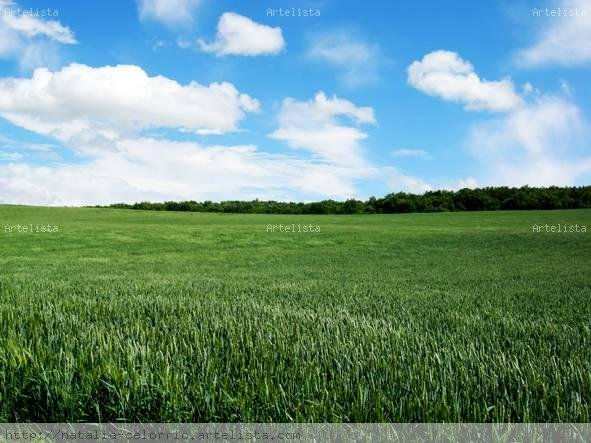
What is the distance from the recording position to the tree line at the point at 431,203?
364 ft

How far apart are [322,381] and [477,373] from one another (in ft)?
4.38

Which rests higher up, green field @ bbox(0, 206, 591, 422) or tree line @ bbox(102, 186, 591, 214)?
tree line @ bbox(102, 186, 591, 214)

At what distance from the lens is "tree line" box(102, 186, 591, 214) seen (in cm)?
11094

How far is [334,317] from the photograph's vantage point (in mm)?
6746

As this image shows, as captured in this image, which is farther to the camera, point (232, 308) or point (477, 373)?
point (232, 308)

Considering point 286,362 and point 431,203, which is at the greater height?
point 431,203

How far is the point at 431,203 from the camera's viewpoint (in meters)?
117

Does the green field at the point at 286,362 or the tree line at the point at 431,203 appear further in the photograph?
the tree line at the point at 431,203

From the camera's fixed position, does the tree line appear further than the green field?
Yes

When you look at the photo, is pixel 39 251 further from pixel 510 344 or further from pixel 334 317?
pixel 510 344

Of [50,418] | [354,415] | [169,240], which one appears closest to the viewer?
[354,415]

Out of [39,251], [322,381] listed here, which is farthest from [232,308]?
[39,251]

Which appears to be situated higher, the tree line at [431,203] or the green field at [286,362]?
the tree line at [431,203]

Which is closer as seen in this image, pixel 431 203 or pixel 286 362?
pixel 286 362
